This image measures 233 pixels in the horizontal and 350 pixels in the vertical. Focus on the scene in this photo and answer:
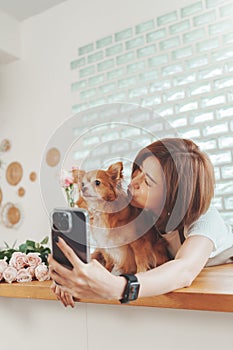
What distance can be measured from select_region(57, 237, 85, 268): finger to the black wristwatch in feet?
0.38

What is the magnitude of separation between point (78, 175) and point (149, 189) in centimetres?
20

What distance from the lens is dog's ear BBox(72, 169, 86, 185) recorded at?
3.82 feet

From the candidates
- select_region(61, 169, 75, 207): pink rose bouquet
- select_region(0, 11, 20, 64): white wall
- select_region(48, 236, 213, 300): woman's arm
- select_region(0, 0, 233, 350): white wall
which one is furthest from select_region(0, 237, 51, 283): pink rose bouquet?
select_region(0, 11, 20, 64): white wall

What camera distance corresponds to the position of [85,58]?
2.70 meters

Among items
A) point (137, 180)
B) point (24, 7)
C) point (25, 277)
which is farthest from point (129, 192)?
point (24, 7)

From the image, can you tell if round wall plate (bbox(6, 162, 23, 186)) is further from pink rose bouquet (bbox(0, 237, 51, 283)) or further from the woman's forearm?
the woman's forearm

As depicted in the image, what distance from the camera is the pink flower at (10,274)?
53.4 inches

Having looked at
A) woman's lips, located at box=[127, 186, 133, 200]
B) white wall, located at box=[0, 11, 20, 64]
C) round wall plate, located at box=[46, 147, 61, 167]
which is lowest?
woman's lips, located at box=[127, 186, 133, 200]

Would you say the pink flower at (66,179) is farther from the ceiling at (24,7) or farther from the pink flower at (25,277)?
the ceiling at (24,7)

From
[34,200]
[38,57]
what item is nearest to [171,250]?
[34,200]

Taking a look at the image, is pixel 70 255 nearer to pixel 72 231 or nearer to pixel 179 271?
pixel 72 231

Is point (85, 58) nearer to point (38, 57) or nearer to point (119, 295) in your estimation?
point (38, 57)

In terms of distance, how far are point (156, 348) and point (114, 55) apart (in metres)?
1.90

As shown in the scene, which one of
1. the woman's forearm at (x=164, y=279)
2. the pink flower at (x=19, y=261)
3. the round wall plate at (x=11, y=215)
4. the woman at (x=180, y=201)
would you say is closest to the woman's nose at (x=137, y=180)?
the woman at (x=180, y=201)
